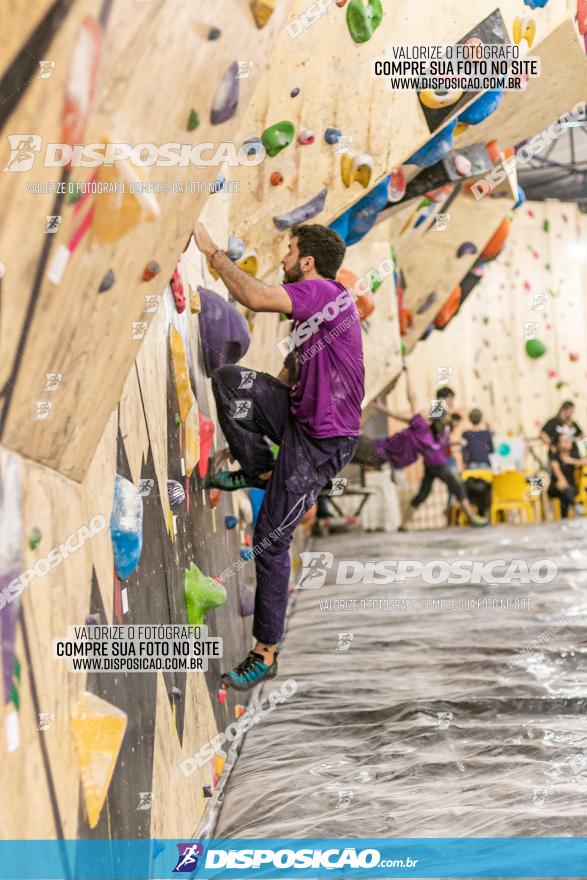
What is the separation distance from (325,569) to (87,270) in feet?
17.1

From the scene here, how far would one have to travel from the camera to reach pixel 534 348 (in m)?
11.6

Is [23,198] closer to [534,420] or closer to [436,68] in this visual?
[436,68]

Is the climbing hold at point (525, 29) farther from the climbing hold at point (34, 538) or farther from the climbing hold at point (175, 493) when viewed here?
the climbing hold at point (34, 538)

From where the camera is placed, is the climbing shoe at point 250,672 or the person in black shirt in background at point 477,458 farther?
the person in black shirt in background at point 477,458

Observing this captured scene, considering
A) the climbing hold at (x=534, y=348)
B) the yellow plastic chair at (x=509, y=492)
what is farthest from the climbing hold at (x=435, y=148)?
the climbing hold at (x=534, y=348)

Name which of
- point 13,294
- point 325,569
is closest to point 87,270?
point 13,294

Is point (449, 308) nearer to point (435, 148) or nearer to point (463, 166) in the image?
point (463, 166)

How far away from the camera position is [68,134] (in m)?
1.43

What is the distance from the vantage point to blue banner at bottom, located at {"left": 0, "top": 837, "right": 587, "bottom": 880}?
2.08m

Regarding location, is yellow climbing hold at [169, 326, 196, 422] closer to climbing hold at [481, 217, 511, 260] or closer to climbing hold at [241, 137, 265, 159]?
climbing hold at [241, 137, 265, 159]

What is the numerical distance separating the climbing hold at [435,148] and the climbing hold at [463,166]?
0.57 meters

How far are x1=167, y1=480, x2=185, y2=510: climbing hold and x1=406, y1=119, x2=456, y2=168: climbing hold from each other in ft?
6.13

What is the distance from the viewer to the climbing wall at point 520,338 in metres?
11.6

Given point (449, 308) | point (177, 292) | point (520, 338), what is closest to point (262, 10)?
point (177, 292)
